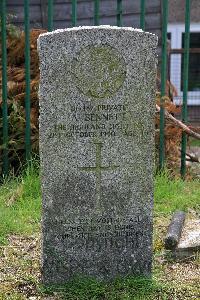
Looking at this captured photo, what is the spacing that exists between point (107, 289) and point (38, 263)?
0.56m

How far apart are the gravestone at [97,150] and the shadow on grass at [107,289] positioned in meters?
0.05

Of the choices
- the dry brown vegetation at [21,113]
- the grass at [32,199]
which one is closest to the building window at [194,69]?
the dry brown vegetation at [21,113]

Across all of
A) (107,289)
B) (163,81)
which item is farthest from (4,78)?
(107,289)

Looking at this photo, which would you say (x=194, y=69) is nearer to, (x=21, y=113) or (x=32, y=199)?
(x=21, y=113)

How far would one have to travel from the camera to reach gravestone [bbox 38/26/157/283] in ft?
11.8

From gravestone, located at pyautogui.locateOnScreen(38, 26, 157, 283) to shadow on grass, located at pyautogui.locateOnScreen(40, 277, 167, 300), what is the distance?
1.9 inches

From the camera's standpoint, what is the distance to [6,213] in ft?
16.3

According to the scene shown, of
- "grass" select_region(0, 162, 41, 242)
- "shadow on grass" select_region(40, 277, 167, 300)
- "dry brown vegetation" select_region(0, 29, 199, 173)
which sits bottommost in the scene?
"shadow on grass" select_region(40, 277, 167, 300)

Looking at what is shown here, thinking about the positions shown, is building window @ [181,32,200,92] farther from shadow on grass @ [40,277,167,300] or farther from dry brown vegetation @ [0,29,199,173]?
shadow on grass @ [40,277,167,300]

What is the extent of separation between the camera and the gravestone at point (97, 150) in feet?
11.8

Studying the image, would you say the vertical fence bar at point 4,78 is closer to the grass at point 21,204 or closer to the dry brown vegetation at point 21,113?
the dry brown vegetation at point 21,113

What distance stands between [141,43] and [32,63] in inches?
130

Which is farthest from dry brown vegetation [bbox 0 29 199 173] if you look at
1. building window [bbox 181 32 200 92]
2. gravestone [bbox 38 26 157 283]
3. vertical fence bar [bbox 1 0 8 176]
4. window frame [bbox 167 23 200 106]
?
building window [bbox 181 32 200 92]

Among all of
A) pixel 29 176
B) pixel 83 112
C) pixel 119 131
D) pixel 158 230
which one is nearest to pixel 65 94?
pixel 83 112
